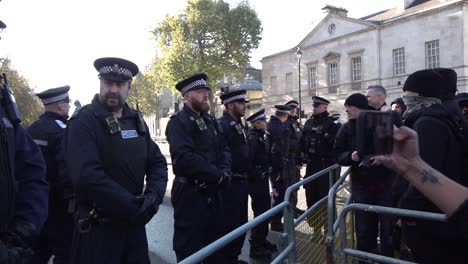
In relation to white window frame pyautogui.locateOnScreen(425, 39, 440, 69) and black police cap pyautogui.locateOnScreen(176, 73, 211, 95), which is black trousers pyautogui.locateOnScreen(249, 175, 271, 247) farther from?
white window frame pyautogui.locateOnScreen(425, 39, 440, 69)

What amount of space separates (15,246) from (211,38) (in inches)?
1609

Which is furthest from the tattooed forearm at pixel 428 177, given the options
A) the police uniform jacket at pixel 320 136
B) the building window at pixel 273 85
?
the building window at pixel 273 85

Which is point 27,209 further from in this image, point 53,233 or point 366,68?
point 366,68

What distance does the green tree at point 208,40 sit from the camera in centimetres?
4044

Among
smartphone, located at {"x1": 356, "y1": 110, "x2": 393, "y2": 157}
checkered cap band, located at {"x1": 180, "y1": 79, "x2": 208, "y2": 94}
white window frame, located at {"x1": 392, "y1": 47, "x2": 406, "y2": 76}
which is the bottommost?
smartphone, located at {"x1": 356, "y1": 110, "x2": 393, "y2": 157}

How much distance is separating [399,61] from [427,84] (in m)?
39.2

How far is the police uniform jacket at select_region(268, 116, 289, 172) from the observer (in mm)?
7230

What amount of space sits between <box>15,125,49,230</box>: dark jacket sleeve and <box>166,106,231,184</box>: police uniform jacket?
5.61 feet

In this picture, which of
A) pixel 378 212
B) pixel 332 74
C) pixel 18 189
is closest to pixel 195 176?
pixel 378 212

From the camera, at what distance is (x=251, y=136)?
21.6 ft

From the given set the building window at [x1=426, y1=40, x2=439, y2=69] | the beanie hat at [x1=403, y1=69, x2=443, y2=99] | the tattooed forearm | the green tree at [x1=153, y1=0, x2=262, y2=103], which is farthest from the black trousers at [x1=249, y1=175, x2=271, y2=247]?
the green tree at [x1=153, y1=0, x2=262, y2=103]

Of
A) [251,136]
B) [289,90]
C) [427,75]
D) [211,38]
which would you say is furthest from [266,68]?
[427,75]

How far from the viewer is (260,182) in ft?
20.3

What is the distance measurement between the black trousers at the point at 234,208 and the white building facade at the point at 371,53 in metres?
29.8
